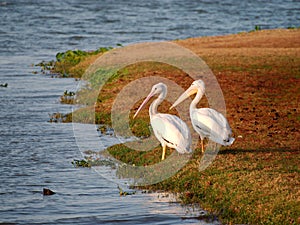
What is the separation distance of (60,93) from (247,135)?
7445 millimetres

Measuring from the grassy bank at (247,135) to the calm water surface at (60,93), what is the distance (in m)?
0.57

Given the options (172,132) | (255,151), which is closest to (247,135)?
(255,151)

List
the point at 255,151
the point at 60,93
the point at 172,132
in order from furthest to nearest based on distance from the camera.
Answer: the point at 60,93 → the point at 255,151 → the point at 172,132

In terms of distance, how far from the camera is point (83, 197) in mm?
10141

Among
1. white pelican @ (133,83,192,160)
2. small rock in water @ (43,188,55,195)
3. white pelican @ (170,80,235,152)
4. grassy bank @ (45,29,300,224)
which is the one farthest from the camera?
white pelican @ (170,80,235,152)

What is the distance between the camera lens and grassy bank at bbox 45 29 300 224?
9.15 meters

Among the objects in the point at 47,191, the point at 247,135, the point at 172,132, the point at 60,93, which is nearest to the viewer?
the point at 47,191

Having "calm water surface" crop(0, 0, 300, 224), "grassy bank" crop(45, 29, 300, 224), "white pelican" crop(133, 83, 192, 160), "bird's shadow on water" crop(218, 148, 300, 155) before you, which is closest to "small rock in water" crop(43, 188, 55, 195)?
"calm water surface" crop(0, 0, 300, 224)

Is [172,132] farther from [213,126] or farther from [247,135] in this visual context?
[247,135]

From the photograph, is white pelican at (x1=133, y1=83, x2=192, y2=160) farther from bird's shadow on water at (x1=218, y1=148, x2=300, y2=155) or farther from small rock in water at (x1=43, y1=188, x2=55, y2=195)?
small rock in water at (x1=43, y1=188, x2=55, y2=195)

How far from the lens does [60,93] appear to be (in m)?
18.8

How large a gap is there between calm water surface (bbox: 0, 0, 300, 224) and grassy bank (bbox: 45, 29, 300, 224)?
57 centimetres

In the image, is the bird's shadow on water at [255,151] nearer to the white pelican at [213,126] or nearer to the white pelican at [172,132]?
the white pelican at [213,126]

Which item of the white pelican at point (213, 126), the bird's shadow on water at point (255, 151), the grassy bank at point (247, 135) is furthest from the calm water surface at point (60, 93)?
the bird's shadow on water at point (255, 151)
